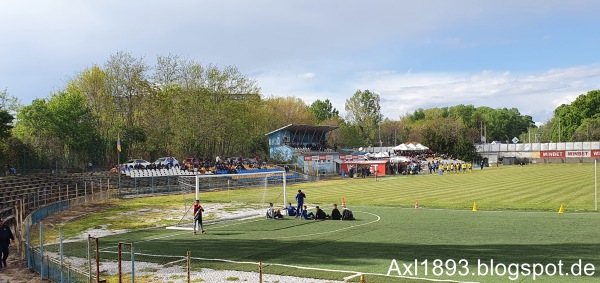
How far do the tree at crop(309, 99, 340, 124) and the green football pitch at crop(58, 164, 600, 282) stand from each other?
117851mm

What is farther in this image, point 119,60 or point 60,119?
point 119,60

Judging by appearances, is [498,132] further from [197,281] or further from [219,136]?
[197,281]

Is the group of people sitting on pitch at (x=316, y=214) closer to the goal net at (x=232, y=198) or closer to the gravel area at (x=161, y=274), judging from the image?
the goal net at (x=232, y=198)

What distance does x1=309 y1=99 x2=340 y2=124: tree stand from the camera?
153375mm

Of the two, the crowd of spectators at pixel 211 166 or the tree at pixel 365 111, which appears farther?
the tree at pixel 365 111

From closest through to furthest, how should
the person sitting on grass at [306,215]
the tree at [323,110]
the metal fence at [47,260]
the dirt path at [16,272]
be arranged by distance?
the metal fence at [47,260], the dirt path at [16,272], the person sitting on grass at [306,215], the tree at [323,110]

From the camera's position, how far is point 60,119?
192 ft

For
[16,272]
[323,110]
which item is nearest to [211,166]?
[16,272]

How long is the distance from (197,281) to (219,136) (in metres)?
62.1

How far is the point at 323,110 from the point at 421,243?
448ft

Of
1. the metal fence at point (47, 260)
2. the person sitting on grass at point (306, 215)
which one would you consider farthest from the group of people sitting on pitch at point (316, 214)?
the metal fence at point (47, 260)

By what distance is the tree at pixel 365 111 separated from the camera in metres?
132

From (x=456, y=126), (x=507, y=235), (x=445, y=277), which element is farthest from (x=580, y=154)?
(x=445, y=277)

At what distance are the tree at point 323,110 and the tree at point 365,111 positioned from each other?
2016 cm
